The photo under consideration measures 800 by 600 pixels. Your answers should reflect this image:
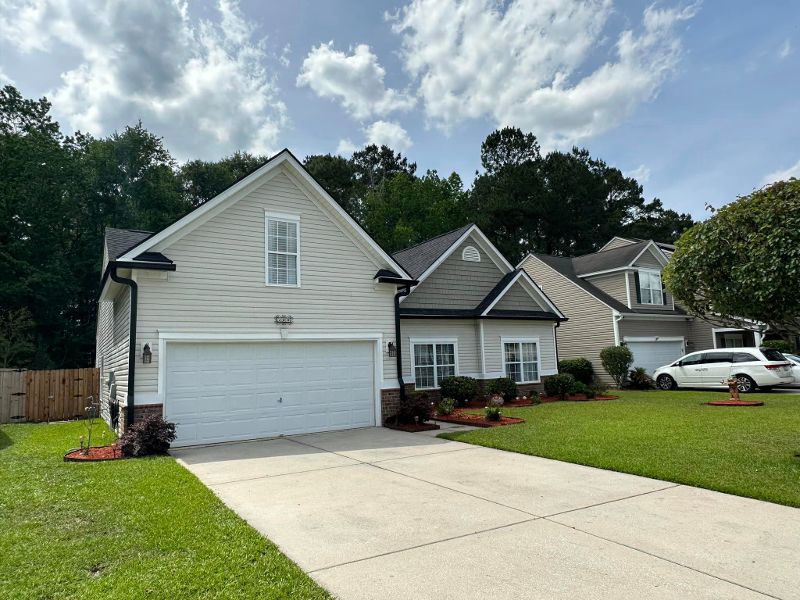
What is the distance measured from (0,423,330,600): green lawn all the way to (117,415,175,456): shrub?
5.25ft

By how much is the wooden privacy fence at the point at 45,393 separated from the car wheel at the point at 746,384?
2302 centimetres

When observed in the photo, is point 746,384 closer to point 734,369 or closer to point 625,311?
point 734,369

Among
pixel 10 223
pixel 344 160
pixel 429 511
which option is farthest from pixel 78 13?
pixel 344 160

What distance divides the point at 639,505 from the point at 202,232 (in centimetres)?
961

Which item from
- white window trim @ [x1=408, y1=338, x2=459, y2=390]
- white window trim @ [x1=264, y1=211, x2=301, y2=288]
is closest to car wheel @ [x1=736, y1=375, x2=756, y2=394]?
white window trim @ [x1=408, y1=338, x2=459, y2=390]

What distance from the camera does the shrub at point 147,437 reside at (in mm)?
9133

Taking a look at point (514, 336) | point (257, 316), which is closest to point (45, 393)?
point (257, 316)

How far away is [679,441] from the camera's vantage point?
9.26 metres

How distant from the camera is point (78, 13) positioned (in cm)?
1030

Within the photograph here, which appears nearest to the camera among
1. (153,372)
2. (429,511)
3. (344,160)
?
(429,511)

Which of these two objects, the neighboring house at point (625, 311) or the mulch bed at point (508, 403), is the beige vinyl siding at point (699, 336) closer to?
the neighboring house at point (625, 311)

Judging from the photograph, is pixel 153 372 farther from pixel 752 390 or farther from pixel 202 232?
pixel 752 390

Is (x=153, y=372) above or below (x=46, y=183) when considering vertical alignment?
below

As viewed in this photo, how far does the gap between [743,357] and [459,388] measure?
36.3 ft
